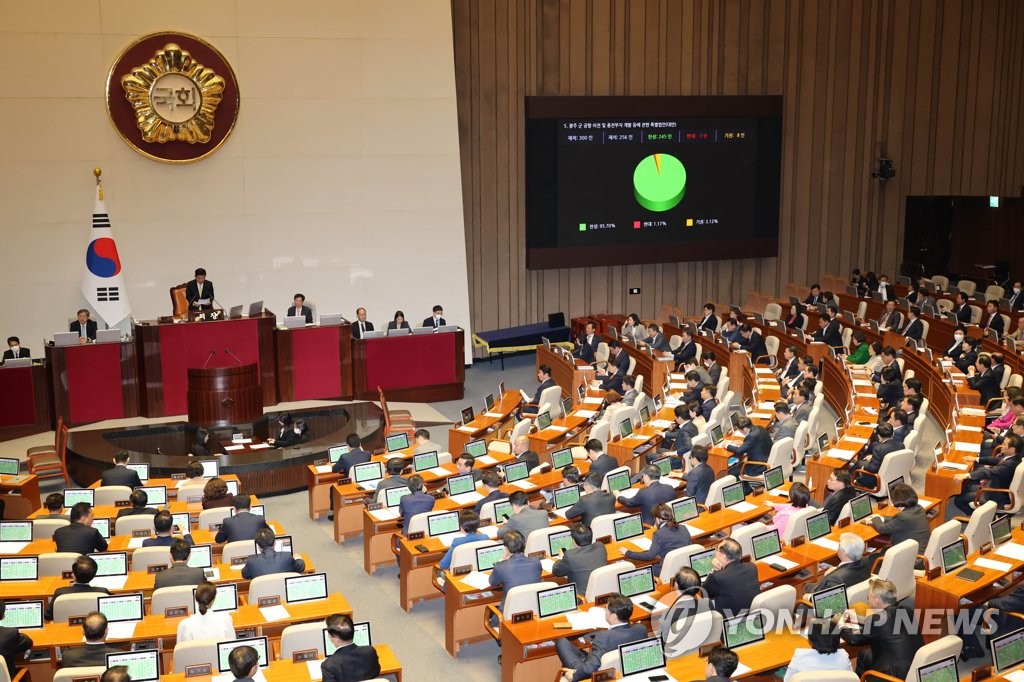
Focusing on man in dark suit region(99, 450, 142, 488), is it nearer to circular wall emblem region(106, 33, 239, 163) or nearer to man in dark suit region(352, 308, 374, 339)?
man in dark suit region(352, 308, 374, 339)

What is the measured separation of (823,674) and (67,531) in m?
6.46

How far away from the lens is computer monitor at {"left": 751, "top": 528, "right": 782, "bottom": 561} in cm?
863

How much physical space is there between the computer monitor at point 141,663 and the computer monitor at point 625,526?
406 centimetres

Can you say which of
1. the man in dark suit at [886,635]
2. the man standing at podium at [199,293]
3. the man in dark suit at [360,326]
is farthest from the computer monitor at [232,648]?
the man in dark suit at [360,326]

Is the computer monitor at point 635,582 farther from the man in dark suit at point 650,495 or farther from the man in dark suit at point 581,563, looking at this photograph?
the man in dark suit at point 650,495

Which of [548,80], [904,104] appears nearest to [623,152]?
[548,80]

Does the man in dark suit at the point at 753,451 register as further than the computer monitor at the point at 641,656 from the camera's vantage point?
Yes

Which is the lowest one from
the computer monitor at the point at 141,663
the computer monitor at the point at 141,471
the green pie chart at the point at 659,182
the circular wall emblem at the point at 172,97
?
the computer monitor at the point at 141,471

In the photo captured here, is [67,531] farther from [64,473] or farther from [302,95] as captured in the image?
[302,95]

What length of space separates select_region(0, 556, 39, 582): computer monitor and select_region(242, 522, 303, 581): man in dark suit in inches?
68.8

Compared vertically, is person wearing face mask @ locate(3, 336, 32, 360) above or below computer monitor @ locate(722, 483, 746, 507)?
above

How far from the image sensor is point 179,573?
27.3 ft

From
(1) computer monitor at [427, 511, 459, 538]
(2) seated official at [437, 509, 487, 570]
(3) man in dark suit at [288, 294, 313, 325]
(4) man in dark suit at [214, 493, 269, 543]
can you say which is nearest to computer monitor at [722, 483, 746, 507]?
(2) seated official at [437, 509, 487, 570]

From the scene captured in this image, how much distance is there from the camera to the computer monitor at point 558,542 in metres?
9.00
